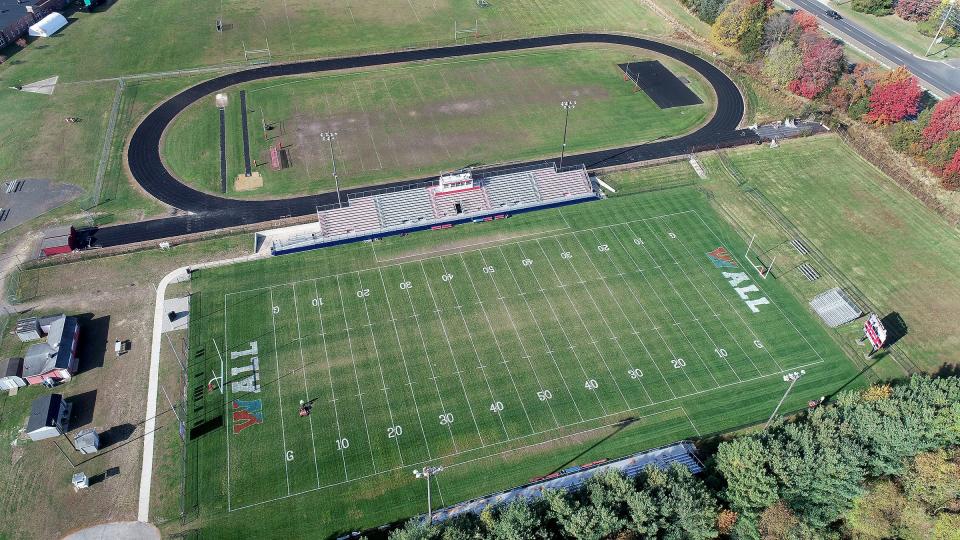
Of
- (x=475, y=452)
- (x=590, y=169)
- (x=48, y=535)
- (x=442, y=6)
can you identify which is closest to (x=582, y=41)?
(x=442, y=6)

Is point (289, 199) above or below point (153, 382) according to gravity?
above

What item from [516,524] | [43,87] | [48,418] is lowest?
[48,418]

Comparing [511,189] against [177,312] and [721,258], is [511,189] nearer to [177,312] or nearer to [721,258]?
[721,258]

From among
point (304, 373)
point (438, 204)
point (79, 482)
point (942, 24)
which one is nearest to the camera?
point (79, 482)

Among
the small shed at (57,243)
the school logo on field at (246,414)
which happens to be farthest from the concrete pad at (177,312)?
the small shed at (57,243)

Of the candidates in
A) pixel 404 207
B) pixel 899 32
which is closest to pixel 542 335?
pixel 404 207

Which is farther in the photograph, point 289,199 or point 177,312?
point 289,199

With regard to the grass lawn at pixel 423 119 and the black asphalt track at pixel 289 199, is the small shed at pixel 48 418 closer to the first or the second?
the black asphalt track at pixel 289 199
